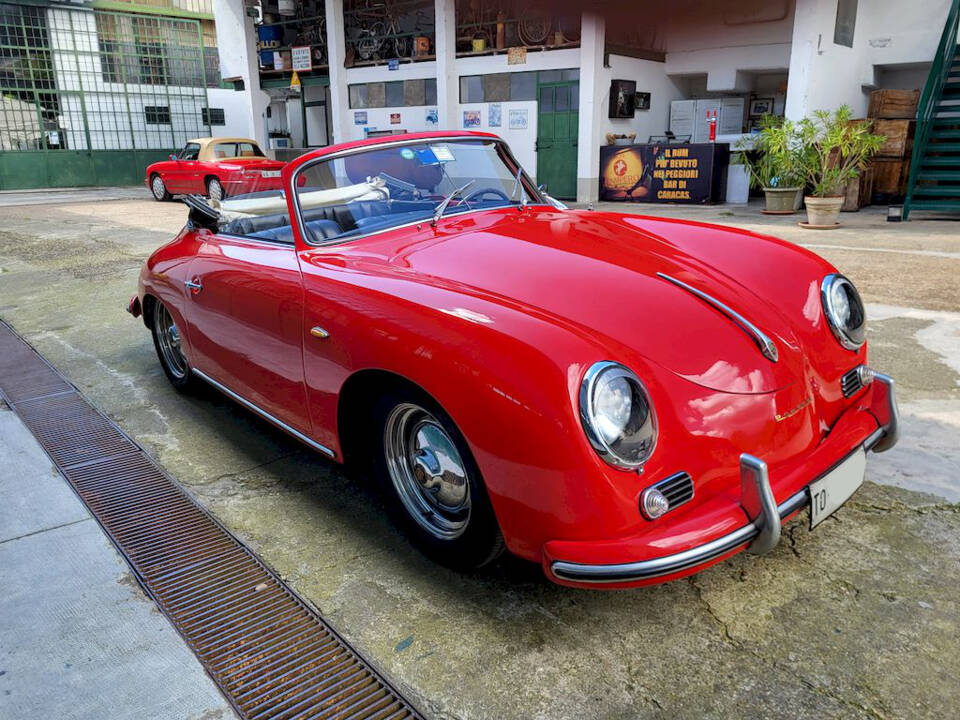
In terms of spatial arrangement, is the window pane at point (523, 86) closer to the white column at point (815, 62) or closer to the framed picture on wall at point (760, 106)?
the framed picture on wall at point (760, 106)

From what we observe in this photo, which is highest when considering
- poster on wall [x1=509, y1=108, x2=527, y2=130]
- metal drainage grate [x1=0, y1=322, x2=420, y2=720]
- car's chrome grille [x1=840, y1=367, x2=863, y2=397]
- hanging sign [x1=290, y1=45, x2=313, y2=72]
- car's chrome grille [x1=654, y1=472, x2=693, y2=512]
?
hanging sign [x1=290, y1=45, x2=313, y2=72]

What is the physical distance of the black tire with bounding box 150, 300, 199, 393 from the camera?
162 inches

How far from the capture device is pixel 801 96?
13352mm

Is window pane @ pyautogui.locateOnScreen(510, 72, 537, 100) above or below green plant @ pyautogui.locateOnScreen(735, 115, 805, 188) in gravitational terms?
above

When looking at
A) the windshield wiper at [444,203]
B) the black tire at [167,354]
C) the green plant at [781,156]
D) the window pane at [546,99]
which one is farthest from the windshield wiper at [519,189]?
the window pane at [546,99]

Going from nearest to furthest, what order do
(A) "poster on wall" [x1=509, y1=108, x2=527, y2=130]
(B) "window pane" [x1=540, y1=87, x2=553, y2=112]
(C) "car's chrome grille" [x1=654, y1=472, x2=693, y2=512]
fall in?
(C) "car's chrome grille" [x1=654, y1=472, x2=693, y2=512], (B) "window pane" [x1=540, y1=87, x2=553, y2=112], (A) "poster on wall" [x1=509, y1=108, x2=527, y2=130]

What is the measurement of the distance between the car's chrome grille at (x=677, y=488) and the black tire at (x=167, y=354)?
295cm

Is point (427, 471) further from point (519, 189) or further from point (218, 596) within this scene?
point (519, 189)

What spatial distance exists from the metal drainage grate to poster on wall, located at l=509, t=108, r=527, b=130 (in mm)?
14719

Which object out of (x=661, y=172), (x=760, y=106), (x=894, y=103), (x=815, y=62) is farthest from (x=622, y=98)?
(x=894, y=103)

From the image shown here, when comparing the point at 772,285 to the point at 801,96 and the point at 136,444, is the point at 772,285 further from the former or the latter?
the point at 801,96

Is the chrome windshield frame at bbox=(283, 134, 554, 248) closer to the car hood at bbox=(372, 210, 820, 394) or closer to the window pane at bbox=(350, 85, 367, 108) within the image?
the car hood at bbox=(372, 210, 820, 394)

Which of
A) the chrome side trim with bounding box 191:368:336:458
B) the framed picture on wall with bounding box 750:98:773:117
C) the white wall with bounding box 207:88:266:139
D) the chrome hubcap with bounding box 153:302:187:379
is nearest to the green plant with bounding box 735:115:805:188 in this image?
the framed picture on wall with bounding box 750:98:773:117

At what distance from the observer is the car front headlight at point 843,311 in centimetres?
254
